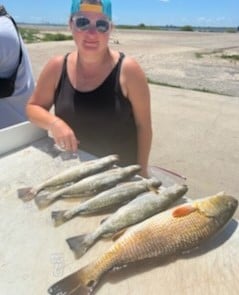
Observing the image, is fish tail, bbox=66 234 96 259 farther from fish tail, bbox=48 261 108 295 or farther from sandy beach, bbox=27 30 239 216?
sandy beach, bbox=27 30 239 216

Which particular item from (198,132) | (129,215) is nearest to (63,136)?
(129,215)

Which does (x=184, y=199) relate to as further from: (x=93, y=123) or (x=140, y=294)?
(x=93, y=123)

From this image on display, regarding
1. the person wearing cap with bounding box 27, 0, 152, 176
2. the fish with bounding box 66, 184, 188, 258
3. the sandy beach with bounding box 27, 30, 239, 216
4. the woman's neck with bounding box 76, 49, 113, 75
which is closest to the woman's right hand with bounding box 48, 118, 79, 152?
the person wearing cap with bounding box 27, 0, 152, 176

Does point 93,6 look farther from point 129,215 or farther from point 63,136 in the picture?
point 129,215

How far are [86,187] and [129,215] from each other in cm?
33

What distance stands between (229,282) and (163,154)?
431 centimetres

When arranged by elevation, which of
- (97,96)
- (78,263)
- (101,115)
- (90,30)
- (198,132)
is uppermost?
(90,30)

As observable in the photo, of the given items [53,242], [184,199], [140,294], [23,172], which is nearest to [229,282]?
[140,294]

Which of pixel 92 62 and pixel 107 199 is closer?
pixel 107 199

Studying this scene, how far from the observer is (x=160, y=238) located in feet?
5.21

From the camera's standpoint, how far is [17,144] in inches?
98.5

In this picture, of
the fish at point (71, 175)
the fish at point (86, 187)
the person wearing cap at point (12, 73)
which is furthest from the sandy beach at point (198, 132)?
the fish at point (86, 187)

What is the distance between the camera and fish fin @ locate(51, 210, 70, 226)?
5.90ft

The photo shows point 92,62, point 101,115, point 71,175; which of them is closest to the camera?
point 71,175
